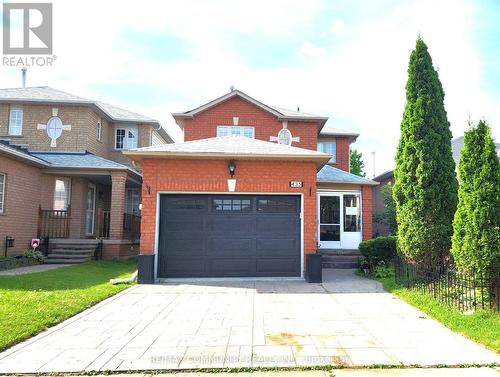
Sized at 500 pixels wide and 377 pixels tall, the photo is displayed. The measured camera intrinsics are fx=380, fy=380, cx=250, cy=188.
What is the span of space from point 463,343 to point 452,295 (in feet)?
7.10

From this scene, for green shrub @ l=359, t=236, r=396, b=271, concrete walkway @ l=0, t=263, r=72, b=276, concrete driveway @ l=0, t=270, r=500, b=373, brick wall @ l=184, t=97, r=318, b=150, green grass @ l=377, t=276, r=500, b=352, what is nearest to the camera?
concrete driveway @ l=0, t=270, r=500, b=373

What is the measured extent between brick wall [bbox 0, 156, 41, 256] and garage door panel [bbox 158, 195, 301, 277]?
642cm

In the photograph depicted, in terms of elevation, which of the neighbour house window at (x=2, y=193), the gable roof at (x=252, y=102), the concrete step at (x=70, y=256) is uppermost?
the gable roof at (x=252, y=102)

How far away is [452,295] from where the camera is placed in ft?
23.9

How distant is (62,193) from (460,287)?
599 inches

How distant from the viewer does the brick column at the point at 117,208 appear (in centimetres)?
1526

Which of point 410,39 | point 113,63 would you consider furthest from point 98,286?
point 410,39

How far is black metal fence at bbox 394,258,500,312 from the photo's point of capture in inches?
259

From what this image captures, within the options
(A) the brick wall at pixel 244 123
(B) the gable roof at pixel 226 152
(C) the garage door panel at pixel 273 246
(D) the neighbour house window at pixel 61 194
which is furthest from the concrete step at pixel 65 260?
(C) the garage door panel at pixel 273 246

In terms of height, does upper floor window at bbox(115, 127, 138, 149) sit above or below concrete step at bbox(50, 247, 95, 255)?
above

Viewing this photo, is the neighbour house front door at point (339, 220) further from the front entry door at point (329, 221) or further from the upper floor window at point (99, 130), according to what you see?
the upper floor window at point (99, 130)

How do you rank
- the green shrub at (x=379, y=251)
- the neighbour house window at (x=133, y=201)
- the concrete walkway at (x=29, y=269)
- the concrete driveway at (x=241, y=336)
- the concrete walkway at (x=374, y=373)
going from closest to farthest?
the concrete walkway at (x=374, y=373)
the concrete driveway at (x=241, y=336)
the concrete walkway at (x=29, y=269)
the green shrub at (x=379, y=251)
the neighbour house window at (x=133, y=201)

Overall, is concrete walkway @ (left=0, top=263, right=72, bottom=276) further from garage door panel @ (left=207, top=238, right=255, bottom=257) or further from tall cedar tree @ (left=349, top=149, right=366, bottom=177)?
tall cedar tree @ (left=349, top=149, right=366, bottom=177)

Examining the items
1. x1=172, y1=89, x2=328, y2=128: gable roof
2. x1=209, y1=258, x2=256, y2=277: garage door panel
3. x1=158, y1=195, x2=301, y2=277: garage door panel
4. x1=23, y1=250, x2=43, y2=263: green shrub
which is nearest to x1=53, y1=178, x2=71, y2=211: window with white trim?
x1=23, y1=250, x2=43, y2=263: green shrub
